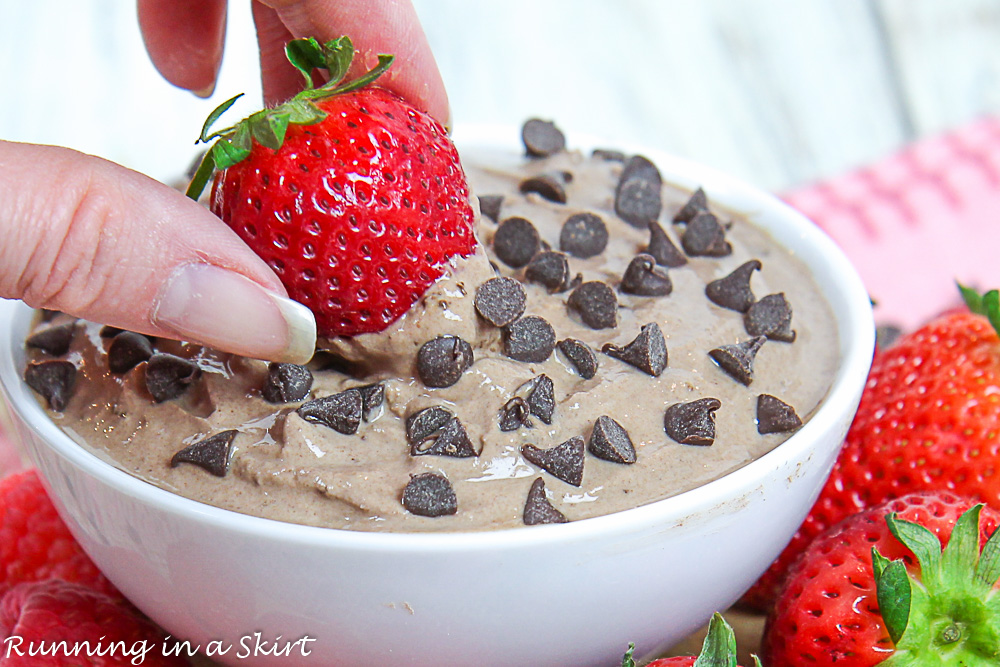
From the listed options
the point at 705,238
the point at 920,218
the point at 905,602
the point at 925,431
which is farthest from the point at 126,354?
the point at 920,218

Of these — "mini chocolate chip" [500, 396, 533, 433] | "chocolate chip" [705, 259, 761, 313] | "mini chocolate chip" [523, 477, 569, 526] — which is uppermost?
"chocolate chip" [705, 259, 761, 313]

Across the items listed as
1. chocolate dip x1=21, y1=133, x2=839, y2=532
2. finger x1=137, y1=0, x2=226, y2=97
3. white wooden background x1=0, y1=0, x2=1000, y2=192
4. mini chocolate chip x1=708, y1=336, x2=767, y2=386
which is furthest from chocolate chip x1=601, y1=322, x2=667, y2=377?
white wooden background x1=0, y1=0, x2=1000, y2=192

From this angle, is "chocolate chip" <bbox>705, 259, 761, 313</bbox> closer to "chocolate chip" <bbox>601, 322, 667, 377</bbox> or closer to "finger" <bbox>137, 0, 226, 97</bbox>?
"chocolate chip" <bbox>601, 322, 667, 377</bbox>

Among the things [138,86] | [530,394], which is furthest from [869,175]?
[138,86]

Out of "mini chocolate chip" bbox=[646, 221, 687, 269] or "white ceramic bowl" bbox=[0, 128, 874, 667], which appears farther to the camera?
"mini chocolate chip" bbox=[646, 221, 687, 269]

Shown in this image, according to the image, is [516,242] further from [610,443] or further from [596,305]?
[610,443]

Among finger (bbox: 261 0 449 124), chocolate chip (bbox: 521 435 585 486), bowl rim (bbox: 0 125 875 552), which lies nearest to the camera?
bowl rim (bbox: 0 125 875 552)

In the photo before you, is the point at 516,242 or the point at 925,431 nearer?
the point at 516,242

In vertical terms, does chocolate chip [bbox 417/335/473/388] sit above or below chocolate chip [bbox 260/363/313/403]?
above
